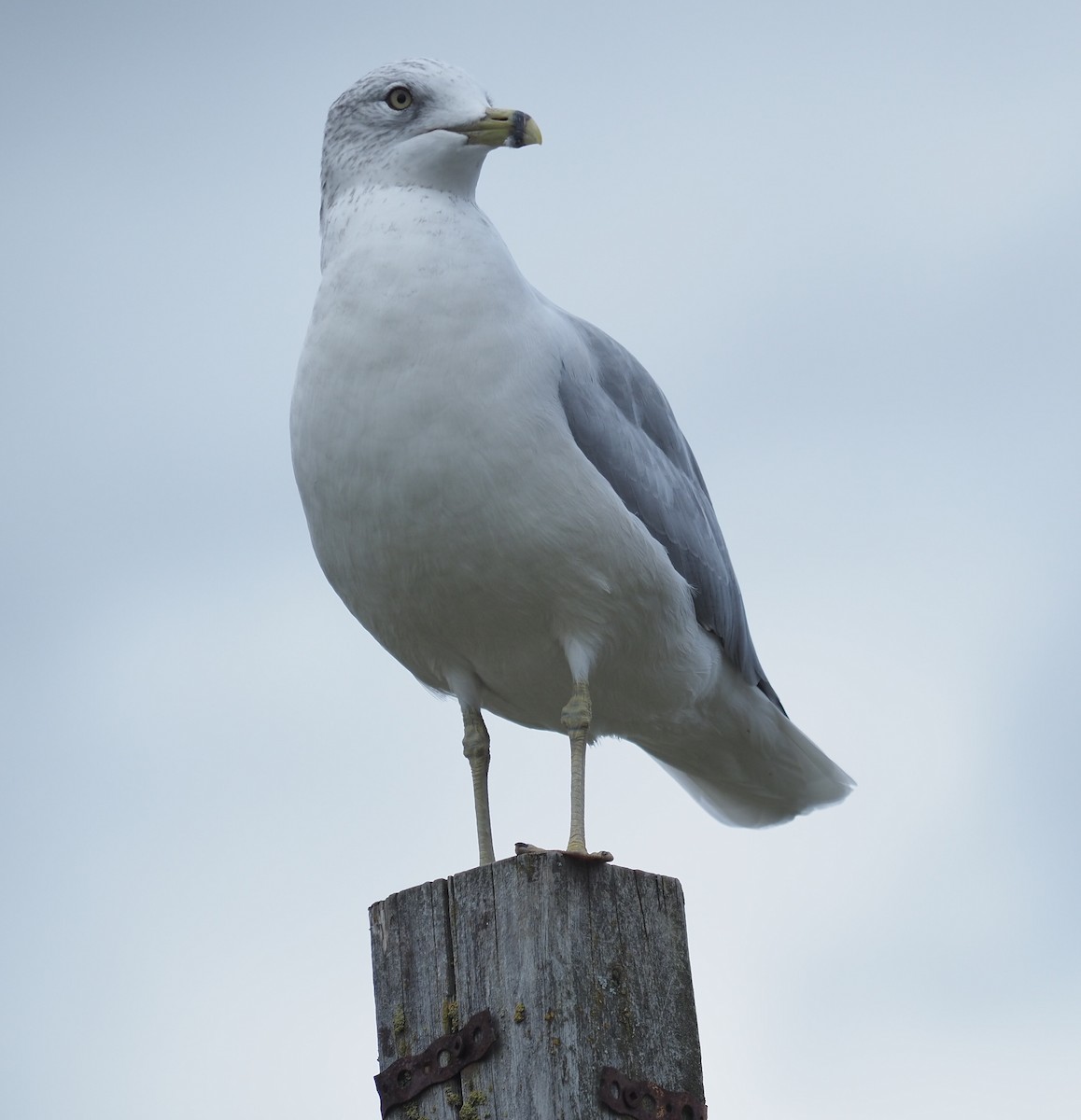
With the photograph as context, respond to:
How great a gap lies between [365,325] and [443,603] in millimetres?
851

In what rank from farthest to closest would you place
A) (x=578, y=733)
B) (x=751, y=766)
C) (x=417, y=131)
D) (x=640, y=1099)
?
1. (x=751, y=766)
2. (x=417, y=131)
3. (x=578, y=733)
4. (x=640, y=1099)

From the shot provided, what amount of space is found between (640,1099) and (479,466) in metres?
1.77

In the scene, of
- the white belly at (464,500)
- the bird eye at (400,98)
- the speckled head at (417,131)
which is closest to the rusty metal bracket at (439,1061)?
the white belly at (464,500)

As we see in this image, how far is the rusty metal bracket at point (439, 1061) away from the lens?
413 centimetres

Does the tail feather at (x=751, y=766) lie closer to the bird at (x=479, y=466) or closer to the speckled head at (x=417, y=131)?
the bird at (x=479, y=466)

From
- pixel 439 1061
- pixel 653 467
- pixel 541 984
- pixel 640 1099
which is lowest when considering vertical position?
pixel 640 1099

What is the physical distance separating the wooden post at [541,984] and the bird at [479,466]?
193 mm

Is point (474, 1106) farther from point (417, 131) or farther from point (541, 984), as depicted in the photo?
point (417, 131)

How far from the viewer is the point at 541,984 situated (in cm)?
412

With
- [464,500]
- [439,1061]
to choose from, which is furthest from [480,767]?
[439,1061]

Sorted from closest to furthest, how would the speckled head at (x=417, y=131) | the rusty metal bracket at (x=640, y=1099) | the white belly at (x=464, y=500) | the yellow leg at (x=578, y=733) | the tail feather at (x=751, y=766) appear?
the rusty metal bracket at (x=640, y=1099)
the white belly at (x=464, y=500)
the yellow leg at (x=578, y=733)
the speckled head at (x=417, y=131)
the tail feather at (x=751, y=766)

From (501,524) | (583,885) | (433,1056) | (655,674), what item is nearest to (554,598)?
(501,524)

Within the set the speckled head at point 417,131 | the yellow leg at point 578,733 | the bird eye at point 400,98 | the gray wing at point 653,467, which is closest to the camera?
the yellow leg at point 578,733

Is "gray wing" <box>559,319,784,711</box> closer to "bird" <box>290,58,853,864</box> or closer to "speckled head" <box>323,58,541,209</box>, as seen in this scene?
"bird" <box>290,58,853,864</box>
